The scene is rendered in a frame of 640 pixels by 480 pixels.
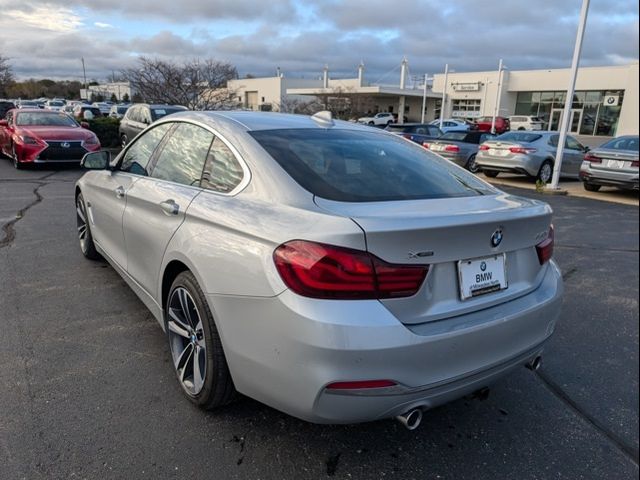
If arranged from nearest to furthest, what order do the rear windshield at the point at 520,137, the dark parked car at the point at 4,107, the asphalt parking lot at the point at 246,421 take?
the asphalt parking lot at the point at 246,421 < the rear windshield at the point at 520,137 < the dark parked car at the point at 4,107

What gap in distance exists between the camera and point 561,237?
7.27 meters

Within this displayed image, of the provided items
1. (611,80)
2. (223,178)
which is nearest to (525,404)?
(223,178)

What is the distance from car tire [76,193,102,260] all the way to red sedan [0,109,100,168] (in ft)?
25.5

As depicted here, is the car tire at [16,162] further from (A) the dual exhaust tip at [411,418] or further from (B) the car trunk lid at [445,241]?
(A) the dual exhaust tip at [411,418]

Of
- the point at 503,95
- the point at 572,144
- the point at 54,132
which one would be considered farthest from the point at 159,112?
the point at 503,95

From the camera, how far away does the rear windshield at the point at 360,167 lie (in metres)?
2.52

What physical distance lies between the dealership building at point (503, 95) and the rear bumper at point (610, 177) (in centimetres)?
2667

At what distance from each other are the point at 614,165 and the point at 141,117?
42.4 feet

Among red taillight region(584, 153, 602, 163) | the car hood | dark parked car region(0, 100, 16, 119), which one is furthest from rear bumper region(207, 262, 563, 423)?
dark parked car region(0, 100, 16, 119)

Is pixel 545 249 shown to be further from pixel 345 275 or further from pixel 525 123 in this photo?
pixel 525 123

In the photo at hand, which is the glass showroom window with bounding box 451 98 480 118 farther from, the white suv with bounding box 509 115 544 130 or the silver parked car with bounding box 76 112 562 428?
the silver parked car with bounding box 76 112 562 428

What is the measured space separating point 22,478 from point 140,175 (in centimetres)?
213

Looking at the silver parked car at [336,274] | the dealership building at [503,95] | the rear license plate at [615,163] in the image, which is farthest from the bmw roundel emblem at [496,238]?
the dealership building at [503,95]

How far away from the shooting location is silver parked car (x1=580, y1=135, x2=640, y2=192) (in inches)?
443
